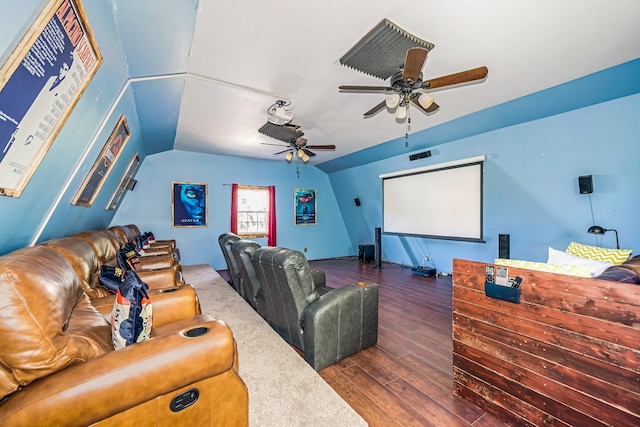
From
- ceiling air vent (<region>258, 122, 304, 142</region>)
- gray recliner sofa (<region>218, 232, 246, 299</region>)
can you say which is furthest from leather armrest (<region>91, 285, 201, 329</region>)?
Result: ceiling air vent (<region>258, 122, 304, 142</region>)

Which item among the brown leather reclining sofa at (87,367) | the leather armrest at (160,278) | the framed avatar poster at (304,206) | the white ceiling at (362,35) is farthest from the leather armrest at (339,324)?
the framed avatar poster at (304,206)

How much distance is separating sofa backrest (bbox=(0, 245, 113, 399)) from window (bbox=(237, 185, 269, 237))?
5631 mm

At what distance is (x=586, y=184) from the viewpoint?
319cm

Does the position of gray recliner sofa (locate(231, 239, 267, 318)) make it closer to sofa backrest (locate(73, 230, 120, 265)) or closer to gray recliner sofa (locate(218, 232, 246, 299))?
gray recliner sofa (locate(218, 232, 246, 299))

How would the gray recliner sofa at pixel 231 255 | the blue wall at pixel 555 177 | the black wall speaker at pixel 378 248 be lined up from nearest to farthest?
the blue wall at pixel 555 177
the gray recliner sofa at pixel 231 255
the black wall speaker at pixel 378 248

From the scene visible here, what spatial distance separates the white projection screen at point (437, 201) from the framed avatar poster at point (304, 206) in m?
2.20

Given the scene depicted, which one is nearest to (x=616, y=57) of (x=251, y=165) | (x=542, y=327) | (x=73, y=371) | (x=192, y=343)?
(x=542, y=327)

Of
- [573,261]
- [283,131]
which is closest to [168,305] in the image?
[283,131]

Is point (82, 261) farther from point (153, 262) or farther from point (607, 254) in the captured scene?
point (607, 254)

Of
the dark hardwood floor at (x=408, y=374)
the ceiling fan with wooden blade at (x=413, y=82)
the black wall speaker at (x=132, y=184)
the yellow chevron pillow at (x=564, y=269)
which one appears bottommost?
the dark hardwood floor at (x=408, y=374)

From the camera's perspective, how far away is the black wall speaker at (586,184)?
3176 mm

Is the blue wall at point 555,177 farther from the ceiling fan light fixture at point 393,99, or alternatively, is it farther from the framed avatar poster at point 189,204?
the framed avatar poster at point 189,204

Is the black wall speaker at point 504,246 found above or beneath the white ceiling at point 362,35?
beneath

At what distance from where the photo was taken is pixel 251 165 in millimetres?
6805
